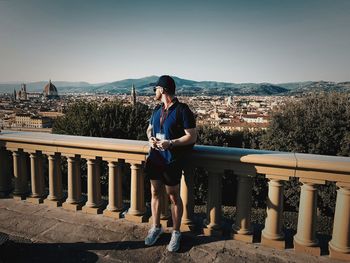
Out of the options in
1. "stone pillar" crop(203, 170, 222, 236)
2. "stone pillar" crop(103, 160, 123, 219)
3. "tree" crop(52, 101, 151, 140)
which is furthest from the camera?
"tree" crop(52, 101, 151, 140)

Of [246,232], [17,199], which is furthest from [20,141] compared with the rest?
[246,232]

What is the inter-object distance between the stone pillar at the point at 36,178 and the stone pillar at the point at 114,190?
3.53 ft

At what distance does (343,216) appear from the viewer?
9.05 feet

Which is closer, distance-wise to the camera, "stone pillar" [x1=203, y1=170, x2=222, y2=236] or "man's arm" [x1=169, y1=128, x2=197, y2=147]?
"man's arm" [x1=169, y1=128, x2=197, y2=147]

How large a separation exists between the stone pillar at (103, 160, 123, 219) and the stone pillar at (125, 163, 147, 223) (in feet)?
0.56

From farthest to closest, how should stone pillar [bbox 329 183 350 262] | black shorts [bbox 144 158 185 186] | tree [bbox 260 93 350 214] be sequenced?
tree [bbox 260 93 350 214] < black shorts [bbox 144 158 185 186] < stone pillar [bbox 329 183 350 262]

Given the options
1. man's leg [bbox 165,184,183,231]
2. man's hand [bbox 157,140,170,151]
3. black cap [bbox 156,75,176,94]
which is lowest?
man's leg [bbox 165,184,183,231]

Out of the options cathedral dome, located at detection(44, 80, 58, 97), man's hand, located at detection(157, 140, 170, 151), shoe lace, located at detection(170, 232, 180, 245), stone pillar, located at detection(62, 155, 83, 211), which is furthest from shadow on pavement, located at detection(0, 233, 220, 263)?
cathedral dome, located at detection(44, 80, 58, 97)

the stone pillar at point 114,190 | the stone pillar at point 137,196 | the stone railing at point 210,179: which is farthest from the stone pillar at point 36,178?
the stone pillar at point 137,196

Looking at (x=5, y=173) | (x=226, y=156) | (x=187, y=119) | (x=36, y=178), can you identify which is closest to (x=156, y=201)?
(x=226, y=156)

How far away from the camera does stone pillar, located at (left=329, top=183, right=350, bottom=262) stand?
2729 millimetres

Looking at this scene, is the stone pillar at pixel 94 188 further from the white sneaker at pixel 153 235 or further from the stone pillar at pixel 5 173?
the stone pillar at pixel 5 173

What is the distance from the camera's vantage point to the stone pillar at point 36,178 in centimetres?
406

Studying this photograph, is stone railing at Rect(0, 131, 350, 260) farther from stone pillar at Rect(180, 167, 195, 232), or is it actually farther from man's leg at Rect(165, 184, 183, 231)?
man's leg at Rect(165, 184, 183, 231)
